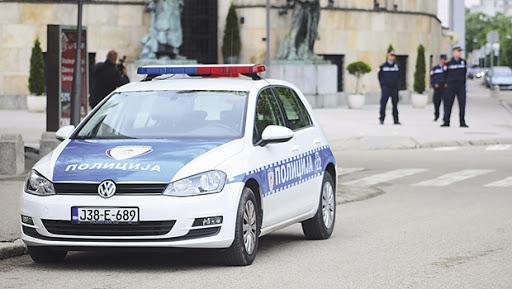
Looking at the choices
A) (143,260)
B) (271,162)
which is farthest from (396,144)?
(143,260)

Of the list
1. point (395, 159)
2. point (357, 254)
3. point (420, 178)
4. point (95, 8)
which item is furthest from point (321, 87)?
point (357, 254)

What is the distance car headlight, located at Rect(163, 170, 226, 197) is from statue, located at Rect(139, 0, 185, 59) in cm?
3459

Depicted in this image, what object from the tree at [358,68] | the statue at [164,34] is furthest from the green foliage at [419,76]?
the statue at [164,34]

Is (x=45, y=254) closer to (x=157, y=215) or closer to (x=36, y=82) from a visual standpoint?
(x=157, y=215)

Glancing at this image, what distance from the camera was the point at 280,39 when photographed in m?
48.6

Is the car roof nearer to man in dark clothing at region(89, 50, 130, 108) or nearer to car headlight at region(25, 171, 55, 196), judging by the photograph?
car headlight at region(25, 171, 55, 196)

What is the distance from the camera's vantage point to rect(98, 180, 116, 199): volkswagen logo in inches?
420

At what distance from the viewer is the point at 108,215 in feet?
35.0

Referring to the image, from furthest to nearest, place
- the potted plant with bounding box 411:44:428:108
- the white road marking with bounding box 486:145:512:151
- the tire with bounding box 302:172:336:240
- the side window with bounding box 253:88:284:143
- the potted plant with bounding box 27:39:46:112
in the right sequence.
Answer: the potted plant with bounding box 411:44:428:108 < the potted plant with bounding box 27:39:46:112 < the white road marking with bounding box 486:145:512:151 < the tire with bounding box 302:172:336:240 < the side window with bounding box 253:88:284:143

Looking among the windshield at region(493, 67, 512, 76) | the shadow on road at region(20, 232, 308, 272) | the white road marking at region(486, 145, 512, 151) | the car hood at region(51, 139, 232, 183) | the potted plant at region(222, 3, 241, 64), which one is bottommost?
the white road marking at region(486, 145, 512, 151)

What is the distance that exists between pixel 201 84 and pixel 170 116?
1.79ft

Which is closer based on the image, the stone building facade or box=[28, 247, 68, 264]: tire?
box=[28, 247, 68, 264]: tire

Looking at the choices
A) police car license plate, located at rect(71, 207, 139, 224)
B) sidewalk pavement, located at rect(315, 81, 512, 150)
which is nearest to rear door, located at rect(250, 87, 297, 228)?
police car license plate, located at rect(71, 207, 139, 224)

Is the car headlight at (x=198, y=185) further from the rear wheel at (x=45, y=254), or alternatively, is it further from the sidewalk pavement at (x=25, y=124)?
the sidewalk pavement at (x=25, y=124)
